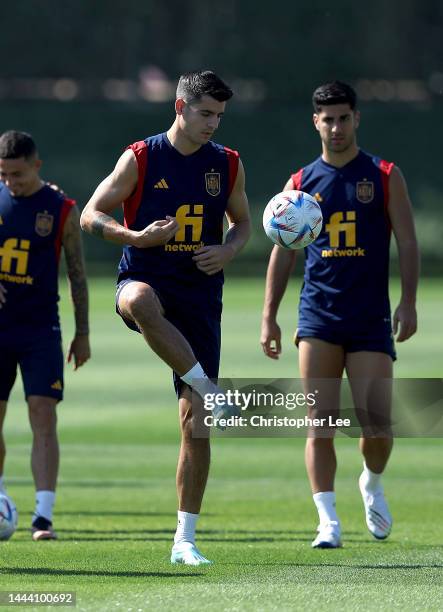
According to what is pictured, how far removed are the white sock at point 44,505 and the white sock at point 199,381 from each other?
76.7 inches

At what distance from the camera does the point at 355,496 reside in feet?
38.7

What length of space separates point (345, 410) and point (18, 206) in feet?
7.94

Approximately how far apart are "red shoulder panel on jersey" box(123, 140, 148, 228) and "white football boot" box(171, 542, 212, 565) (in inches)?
67.3

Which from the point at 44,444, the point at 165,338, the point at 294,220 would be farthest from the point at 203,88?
the point at 44,444

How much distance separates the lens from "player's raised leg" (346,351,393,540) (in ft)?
30.4

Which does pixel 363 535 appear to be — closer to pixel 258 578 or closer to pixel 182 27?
pixel 258 578

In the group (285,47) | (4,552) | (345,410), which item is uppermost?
(285,47)

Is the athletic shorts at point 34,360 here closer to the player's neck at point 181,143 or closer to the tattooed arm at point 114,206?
the tattooed arm at point 114,206

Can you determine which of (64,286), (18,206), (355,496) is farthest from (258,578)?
(64,286)

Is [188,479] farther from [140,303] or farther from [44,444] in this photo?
[44,444]

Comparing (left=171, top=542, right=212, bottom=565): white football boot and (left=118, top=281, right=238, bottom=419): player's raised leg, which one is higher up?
(left=118, top=281, right=238, bottom=419): player's raised leg

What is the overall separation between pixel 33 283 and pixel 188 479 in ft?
7.22


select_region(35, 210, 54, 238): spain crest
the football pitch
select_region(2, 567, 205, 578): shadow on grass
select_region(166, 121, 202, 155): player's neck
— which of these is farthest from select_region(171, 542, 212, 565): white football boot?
select_region(35, 210, 54, 238): spain crest

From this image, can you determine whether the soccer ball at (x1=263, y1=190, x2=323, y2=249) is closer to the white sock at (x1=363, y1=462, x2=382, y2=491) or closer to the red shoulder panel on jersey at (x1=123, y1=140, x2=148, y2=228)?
the red shoulder panel on jersey at (x1=123, y1=140, x2=148, y2=228)
